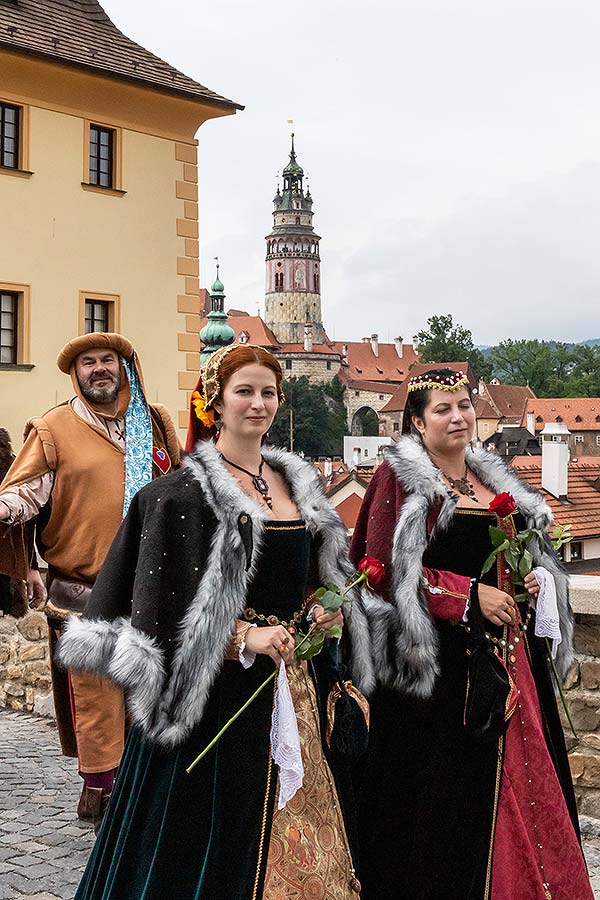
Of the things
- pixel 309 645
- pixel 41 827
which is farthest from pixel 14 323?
pixel 309 645

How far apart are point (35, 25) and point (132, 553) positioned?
59.7ft

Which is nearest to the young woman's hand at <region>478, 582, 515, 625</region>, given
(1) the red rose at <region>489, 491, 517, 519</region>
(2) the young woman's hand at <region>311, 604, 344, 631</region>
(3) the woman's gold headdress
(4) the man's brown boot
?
(1) the red rose at <region>489, 491, 517, 519</region>

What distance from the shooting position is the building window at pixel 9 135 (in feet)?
63.9

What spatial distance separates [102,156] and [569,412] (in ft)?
283

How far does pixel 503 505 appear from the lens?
396 cm

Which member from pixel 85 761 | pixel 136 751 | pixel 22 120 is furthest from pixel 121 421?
pixel 22 120

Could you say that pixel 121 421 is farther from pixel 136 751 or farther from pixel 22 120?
pixel 22 120

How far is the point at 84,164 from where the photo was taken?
20.8 metres

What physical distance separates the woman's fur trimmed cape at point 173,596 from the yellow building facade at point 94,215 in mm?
16331

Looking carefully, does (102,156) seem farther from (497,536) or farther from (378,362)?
(378,362)

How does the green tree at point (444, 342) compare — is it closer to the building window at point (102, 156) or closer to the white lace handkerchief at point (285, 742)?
the building window at point (102, 156)

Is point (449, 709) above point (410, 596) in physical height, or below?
below

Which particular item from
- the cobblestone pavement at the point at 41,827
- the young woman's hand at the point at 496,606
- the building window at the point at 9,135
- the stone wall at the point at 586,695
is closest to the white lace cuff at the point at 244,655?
the young woman's hand at the point at 496,606

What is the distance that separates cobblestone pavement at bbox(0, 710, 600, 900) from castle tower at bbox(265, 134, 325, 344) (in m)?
136
